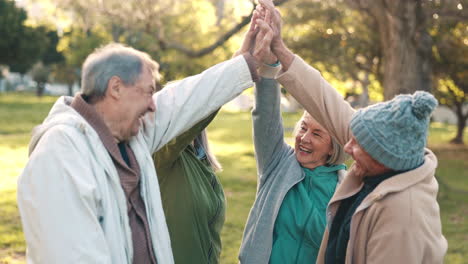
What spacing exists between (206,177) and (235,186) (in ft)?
25.2

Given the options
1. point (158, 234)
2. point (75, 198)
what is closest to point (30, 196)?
point (75, 198)

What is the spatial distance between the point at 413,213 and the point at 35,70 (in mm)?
55149

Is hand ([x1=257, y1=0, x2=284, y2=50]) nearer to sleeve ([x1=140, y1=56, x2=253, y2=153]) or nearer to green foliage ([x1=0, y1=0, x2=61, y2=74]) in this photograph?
sleeve ([x1=140, y1=56, x2=253, y2=153])

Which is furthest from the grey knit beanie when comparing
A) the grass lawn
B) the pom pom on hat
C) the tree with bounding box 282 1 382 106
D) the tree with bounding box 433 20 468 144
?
the tree with bounding box 282 1 382 106

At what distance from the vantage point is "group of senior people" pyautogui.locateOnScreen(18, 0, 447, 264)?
7.17 feet

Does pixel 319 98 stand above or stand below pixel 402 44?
above

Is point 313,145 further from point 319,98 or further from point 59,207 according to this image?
point 59,207

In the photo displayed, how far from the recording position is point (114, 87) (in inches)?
96.9

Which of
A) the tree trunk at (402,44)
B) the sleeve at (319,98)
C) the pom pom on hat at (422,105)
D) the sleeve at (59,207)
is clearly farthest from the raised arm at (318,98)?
the tree trunk at (402,44)

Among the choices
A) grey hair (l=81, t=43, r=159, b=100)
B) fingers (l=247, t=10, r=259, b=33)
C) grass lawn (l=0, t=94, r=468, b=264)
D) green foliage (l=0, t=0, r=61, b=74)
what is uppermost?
fingers (l=247, t=10, r=259, b=33)

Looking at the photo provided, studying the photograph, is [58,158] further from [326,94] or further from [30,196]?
[326,94]

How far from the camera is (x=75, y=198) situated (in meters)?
2.20

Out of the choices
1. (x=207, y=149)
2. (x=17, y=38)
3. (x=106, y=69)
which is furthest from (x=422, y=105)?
(x=17, y=38)

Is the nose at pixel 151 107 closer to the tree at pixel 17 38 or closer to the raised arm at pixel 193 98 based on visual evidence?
the raised arm at pixel 193 98
